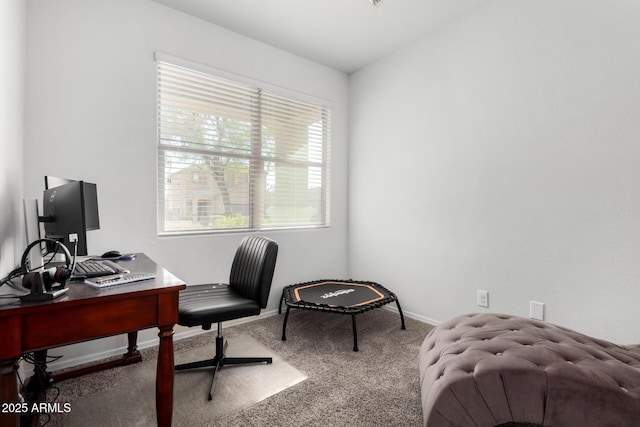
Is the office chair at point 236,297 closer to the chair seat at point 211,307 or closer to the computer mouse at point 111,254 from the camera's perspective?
the chair seat at point 211,307

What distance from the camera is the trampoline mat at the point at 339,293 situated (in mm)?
2584

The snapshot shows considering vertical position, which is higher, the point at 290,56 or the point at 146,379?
the point at 290,56

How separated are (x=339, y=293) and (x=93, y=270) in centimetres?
192

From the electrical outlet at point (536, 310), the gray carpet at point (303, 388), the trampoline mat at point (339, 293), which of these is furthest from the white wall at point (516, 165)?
the gray carpet at point (303, 388)

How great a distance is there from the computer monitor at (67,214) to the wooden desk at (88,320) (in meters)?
0.21

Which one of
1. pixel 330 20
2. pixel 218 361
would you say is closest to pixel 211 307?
pixel 218 361

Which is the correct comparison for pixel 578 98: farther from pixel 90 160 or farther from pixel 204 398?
pixel 90 160

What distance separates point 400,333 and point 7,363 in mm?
2414

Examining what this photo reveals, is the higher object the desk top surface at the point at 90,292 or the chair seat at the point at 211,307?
the desk top surface at the point at 90,292

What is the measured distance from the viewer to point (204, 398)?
171cm

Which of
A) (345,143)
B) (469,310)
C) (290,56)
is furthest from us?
(345,143)

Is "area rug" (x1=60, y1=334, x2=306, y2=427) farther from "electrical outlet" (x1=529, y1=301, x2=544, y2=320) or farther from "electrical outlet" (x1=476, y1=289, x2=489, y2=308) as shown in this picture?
"electrical outlet" (x1=529, y1=301, x2=544, y2=320)

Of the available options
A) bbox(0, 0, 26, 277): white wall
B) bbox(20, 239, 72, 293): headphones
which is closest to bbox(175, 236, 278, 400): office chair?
bbox(20, 239, 72, 293): headphones

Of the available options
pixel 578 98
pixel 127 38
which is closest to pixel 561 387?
pixel 578 98
